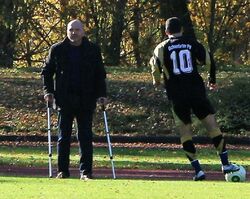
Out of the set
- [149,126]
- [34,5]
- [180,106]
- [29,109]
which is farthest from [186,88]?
[34,5]

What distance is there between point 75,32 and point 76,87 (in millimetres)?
802

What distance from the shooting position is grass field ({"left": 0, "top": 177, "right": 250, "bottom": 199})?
10125 mm

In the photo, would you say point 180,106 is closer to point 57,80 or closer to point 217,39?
point 57,80

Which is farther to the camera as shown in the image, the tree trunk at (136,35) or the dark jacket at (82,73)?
the tree trunk at (136,35)

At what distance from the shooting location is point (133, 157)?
813 inches

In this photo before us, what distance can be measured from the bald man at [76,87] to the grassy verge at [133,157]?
4.08 meters

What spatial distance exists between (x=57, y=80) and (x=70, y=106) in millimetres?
442

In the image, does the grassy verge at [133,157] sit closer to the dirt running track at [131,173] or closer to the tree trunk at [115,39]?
the dirt running track at [131,173]

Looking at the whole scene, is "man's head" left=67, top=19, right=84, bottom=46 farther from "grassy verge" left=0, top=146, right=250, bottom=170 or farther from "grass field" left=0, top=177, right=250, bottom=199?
"grassy verge" left=0, top=146, right=250, bottom=170

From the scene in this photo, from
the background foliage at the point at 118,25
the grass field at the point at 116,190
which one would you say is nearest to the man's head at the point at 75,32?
the grass field at the point at 116,190

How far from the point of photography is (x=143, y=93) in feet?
95.3

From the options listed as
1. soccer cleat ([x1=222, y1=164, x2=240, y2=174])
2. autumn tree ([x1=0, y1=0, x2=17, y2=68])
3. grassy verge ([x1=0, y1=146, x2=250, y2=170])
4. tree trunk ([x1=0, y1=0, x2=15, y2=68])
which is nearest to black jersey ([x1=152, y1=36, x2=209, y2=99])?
soccer cleat ([x1=222, y1=164, x2=240, y2=174])

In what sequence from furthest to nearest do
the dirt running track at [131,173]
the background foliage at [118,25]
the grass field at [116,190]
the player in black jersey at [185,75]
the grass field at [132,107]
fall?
the background foliage at [118,25] < the grass field at [132,107] < the dirt running track at [131,173] < the player in black jersey at [185,75] < the grass field at [116,190]

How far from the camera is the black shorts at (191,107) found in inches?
526
